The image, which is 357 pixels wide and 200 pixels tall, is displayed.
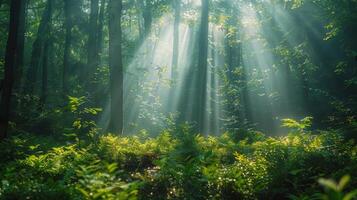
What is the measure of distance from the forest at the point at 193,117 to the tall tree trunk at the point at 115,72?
0.04 metres

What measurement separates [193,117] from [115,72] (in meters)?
8.07

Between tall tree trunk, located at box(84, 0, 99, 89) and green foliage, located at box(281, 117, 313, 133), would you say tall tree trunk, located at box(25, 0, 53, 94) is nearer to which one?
tall tree trunk, located at box(84, 0, 99, 89)

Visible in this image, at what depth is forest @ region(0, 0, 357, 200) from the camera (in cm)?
633

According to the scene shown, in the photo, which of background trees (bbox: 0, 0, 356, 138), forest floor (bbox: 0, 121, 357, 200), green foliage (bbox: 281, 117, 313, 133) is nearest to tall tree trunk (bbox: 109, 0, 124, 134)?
background trees (bbox: 0, 0, 356, 138)

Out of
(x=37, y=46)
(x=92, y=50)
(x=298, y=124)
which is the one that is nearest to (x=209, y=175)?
(x=298, y=124)

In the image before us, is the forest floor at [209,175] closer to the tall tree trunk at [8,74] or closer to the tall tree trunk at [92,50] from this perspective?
the tall tree trunk at [8,74]

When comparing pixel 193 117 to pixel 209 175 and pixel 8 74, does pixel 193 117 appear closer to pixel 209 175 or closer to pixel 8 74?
pixel 8 74

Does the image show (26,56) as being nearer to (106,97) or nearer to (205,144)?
(106,97)

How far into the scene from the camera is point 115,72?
13.4m

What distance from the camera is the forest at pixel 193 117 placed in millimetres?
6328

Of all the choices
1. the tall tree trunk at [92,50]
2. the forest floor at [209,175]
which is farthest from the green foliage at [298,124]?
the tall tree trunk at [92,50]

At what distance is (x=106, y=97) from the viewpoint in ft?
67.6

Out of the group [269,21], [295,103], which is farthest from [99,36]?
[295,103]

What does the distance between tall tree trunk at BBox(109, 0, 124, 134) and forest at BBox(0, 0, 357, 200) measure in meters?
0.04
